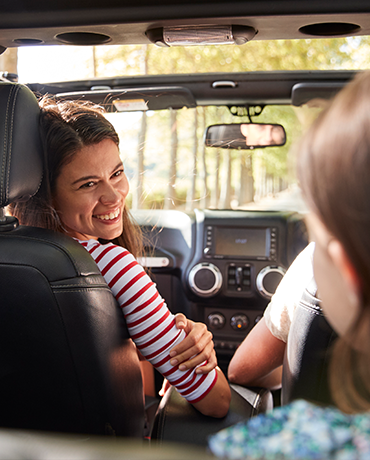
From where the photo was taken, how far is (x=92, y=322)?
61.1 inches

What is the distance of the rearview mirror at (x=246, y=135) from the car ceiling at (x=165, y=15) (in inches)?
52.8

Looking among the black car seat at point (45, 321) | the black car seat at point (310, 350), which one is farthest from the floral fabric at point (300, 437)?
the black car seat at point (45, 321)

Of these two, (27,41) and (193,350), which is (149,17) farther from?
(193,350)

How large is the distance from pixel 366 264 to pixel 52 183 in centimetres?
147

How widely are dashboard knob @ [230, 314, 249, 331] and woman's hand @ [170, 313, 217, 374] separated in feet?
5.82

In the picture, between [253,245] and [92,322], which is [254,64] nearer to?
[253,245]

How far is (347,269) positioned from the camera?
0.79 m

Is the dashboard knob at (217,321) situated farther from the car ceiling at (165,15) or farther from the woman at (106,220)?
the car ceiling at (165,15)

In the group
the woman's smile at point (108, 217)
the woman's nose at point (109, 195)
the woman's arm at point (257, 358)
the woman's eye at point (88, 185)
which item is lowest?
the woman's arm at point (257, 358)

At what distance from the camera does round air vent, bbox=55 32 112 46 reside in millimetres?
1939

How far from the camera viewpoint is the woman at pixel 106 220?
1.74 m

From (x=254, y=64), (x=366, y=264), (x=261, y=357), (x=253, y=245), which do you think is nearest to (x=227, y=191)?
(x=254, y=64)

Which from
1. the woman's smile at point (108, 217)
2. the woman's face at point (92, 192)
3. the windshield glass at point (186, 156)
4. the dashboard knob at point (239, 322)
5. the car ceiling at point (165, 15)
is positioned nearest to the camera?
the car ceiling at point (165, 15)

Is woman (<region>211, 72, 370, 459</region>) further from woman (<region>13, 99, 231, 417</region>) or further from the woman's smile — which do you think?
the woman's smile
